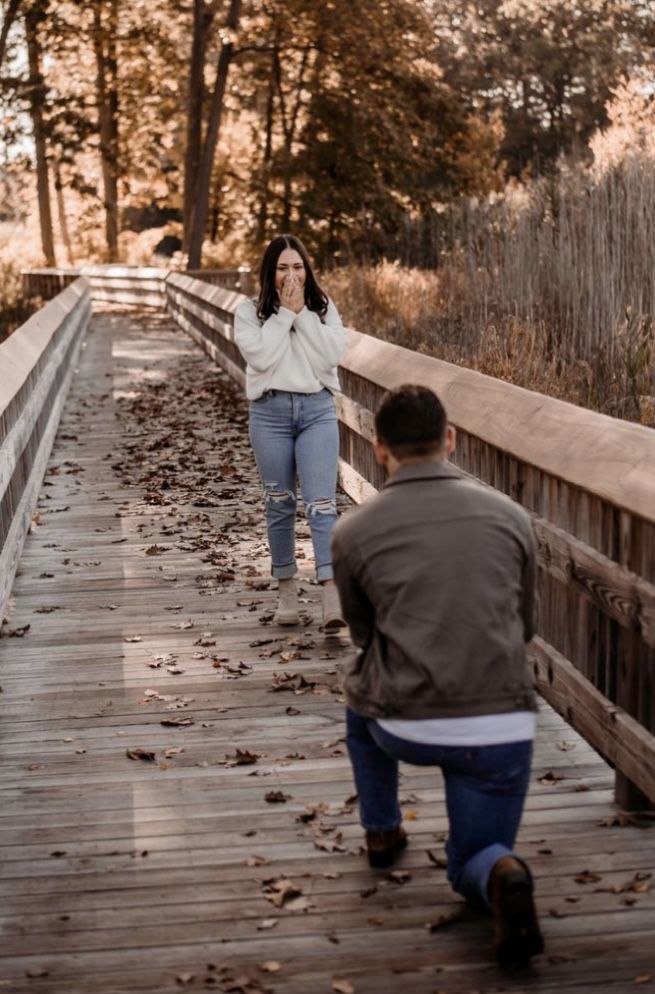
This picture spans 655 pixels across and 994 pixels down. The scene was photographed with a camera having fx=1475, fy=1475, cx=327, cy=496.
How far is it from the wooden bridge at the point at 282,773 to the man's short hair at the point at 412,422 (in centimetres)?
67

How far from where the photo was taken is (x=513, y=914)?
3.62 meters

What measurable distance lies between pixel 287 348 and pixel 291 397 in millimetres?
239

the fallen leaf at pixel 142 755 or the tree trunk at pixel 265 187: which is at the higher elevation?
the tree trunk at pixel 265 187

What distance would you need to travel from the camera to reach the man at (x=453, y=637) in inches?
145

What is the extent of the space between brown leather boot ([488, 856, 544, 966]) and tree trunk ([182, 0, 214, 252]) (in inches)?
1381

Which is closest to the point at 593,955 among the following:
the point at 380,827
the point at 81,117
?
the point at 380,827

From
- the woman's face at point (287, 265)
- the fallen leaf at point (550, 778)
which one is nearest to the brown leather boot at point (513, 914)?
the fallen leaf at point (550, 778)

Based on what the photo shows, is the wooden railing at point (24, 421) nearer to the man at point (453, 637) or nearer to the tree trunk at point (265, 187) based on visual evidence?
the man at point (453, 637)

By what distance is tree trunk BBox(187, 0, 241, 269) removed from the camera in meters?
35.1

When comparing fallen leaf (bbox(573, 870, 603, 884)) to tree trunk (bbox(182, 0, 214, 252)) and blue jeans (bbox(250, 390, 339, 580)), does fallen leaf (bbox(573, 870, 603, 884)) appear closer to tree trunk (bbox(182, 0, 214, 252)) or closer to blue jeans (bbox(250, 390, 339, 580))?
blue jeans (bbox(250, 390, 339, 580))

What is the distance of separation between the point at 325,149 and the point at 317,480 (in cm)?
3269

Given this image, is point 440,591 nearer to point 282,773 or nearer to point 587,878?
point 587,878

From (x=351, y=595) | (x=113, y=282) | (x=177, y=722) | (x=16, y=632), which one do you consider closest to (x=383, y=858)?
(x=351, y=595)

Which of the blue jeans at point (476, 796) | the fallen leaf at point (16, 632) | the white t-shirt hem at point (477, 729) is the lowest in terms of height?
the fallen leaf at point (16, 632)
